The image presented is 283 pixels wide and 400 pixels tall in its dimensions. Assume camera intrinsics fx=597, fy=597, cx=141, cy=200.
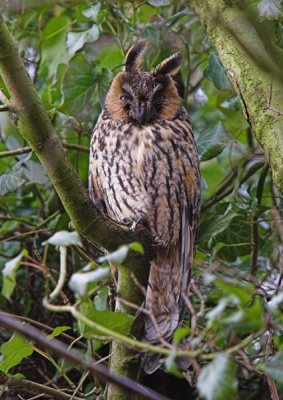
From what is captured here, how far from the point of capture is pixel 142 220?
1.96 m

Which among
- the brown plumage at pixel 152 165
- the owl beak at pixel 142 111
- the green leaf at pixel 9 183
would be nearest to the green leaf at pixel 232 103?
A: the brown plumage at pixel 152 165

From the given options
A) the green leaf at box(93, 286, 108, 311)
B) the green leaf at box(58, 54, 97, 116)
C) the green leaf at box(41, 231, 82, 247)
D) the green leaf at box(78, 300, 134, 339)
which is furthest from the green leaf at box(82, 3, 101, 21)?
the green leaf at box(41, 231, 82, 247)

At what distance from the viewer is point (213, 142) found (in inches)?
83.0

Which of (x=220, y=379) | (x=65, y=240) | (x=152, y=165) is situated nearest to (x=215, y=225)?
(x=152, y=165)

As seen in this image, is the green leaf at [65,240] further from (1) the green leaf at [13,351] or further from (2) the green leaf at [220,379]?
(1) the green leaf at [13,351]

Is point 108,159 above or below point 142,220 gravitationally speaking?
above

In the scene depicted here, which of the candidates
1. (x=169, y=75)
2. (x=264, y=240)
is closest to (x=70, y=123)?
(x=169, y=75)

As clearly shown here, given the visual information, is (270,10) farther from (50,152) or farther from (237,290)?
(237,290)

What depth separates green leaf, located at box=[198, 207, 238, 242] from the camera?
175 centimetres

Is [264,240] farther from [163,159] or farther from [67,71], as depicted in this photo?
[67,71]

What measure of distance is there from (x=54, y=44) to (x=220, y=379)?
184 centimetres

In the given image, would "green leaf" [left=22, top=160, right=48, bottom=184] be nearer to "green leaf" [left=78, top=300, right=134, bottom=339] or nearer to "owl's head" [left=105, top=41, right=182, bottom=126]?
"owl's head" [left=105, top=41, right=182, bottom=126]

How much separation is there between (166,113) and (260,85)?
0.73 m

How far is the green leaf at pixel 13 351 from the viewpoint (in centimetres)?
137
